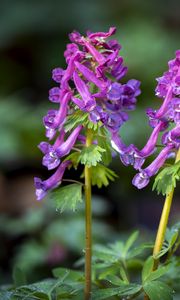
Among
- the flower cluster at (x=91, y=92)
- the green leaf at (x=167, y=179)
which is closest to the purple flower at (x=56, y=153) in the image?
the flower cluster at (x=91, y=92)

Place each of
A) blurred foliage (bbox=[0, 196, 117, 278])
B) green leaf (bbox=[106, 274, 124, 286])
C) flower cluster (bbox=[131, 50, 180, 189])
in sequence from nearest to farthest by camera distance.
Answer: flower cluster (bbox=[131, 50, 180, 189]), green leaf (bbox=[106, 274, 124, 286]), blurred foliage (bbox=[0, 196, 117, 278])

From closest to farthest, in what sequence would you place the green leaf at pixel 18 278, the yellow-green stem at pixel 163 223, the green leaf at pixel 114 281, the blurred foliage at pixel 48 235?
1. the yellow-green stem at pixel 163 223
2. the green leaf at pixel 114 281
3. the green leaf at pixel 18 278
4. the blurred foliage at pixel 48 235

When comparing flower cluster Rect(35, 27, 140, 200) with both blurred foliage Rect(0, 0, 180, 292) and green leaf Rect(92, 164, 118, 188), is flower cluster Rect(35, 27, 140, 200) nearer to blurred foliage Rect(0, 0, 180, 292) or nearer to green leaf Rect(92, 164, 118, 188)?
green leaf Rect(92, 164, 118, 188)

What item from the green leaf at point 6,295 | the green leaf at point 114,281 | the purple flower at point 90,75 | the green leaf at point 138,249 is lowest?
the green leaf at point 6,295

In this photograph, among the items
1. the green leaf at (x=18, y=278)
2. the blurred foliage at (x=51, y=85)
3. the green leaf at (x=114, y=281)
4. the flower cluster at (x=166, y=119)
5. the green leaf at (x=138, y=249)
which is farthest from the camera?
the blurred foliage at (x=51, y=85)

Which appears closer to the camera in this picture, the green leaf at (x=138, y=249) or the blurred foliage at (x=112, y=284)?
the blurred foliage at (x=112, y=284)

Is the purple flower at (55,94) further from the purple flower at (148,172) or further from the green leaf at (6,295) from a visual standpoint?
the green leaf at (6,295)

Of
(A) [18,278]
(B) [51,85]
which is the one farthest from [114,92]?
(B) [51,85]

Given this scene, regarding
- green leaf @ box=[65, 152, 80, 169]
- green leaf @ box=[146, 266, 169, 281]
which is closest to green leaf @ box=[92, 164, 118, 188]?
green leaf @ box=[65, 152, 80, 169]
